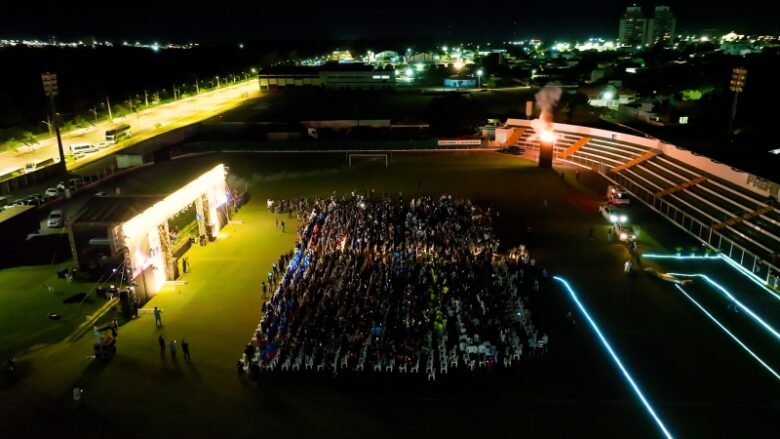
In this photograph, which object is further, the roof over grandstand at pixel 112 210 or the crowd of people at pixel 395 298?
the roof over grandstand at pixel 112 210

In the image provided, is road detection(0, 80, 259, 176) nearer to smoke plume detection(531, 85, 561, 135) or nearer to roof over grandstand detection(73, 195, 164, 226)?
roof over grandstand detection(73, 195, 164, 226)

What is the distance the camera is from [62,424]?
10.7 metres

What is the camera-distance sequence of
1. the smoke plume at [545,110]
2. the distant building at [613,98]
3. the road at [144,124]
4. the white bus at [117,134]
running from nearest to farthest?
the smoke plume at [545,110] → the road at [144,124] → the white bus at [117,134] → the distant building at [613,98]

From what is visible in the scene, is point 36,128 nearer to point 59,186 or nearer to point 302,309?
point 59,186

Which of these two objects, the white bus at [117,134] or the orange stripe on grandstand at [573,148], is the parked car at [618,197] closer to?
the orange stripe on grandstand at [573,148]

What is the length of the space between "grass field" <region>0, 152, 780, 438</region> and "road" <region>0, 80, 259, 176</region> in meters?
22.5

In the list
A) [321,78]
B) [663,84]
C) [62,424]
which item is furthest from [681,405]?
[321,78]

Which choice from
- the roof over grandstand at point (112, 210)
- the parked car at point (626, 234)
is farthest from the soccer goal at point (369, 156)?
the roof over grandstand at point (112, 210)

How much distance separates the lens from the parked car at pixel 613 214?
2183 cm

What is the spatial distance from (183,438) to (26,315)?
8575 millimetres

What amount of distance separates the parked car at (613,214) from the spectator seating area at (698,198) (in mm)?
2204

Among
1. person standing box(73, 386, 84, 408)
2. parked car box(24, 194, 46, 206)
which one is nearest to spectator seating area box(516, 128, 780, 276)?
person standing box(73, 386, 84, 408)

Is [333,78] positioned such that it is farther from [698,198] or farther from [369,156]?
[698,198]

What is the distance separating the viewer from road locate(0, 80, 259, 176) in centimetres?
3719
